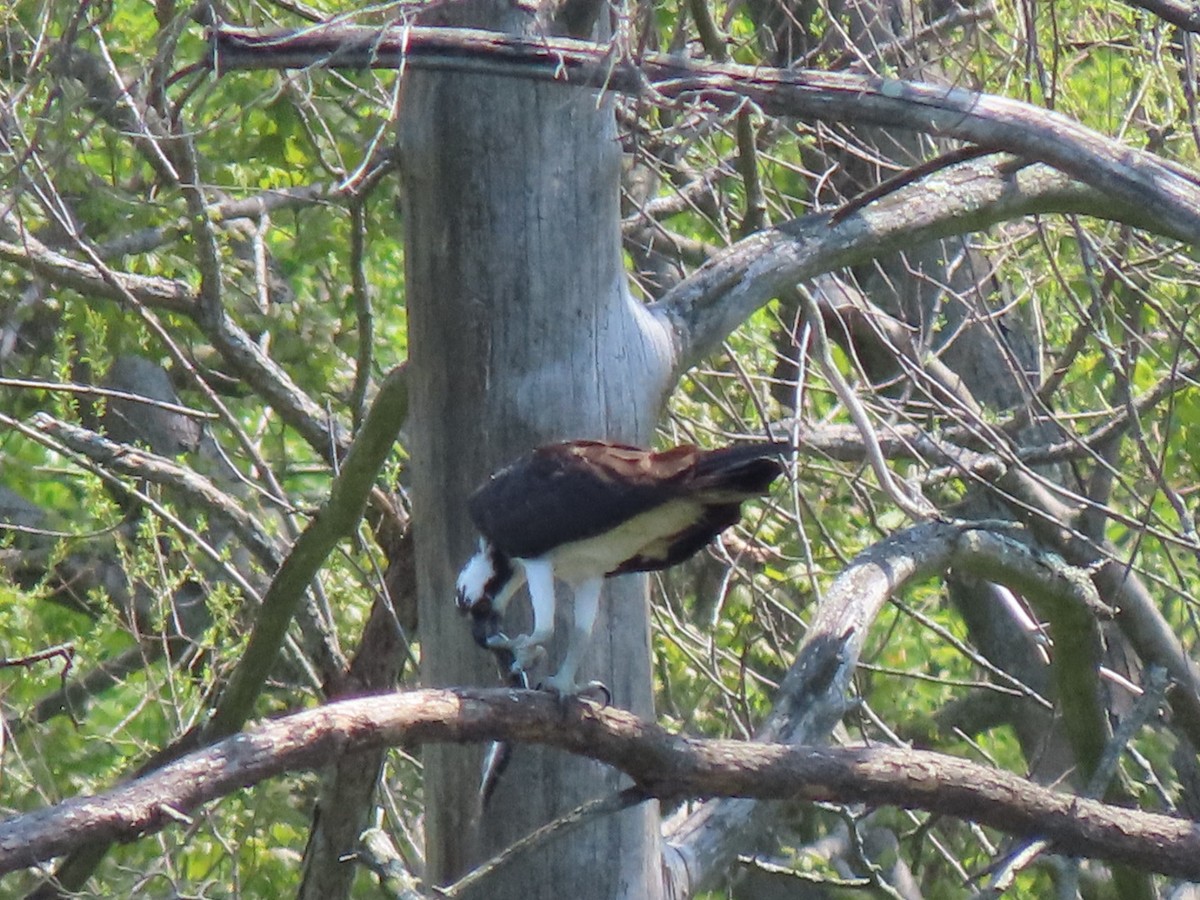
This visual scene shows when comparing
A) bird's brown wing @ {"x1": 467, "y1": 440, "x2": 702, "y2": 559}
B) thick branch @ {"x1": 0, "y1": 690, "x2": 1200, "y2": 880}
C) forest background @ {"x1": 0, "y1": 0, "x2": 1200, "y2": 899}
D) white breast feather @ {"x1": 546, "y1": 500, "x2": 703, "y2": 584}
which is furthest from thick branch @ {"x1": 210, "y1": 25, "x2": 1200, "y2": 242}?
thick branch @ {"x1": 0, "y1": 690, "x2": 1200, "y2": 880}

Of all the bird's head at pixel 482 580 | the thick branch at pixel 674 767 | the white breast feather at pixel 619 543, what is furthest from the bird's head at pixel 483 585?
the thick branch at pixel 674 767

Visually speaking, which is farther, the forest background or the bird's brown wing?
the bird's brown wing

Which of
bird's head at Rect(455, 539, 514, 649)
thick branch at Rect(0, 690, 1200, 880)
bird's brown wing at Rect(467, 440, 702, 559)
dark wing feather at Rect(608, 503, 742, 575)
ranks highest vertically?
bird's brown wing at Rect(467, 440, 702, 559)

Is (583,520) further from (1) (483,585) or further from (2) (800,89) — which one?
(2) (800,89)

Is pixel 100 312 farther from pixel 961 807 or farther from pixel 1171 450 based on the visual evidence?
pixel 1171 450

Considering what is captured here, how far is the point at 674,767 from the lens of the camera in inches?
100

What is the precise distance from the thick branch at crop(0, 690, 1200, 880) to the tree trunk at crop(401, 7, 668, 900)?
50cm

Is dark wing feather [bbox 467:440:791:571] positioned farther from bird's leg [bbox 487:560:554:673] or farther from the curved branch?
the curved branch

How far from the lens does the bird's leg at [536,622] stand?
3.05 m

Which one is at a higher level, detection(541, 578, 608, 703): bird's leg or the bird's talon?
detection(541, 578, 608, 703): bird's leg

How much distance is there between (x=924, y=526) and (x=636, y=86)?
5.71ft

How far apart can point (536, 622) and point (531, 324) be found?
0.57 metres

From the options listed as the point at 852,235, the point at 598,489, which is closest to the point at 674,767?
the point at 598,489

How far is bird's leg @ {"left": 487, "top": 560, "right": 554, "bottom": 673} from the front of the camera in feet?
10.0
